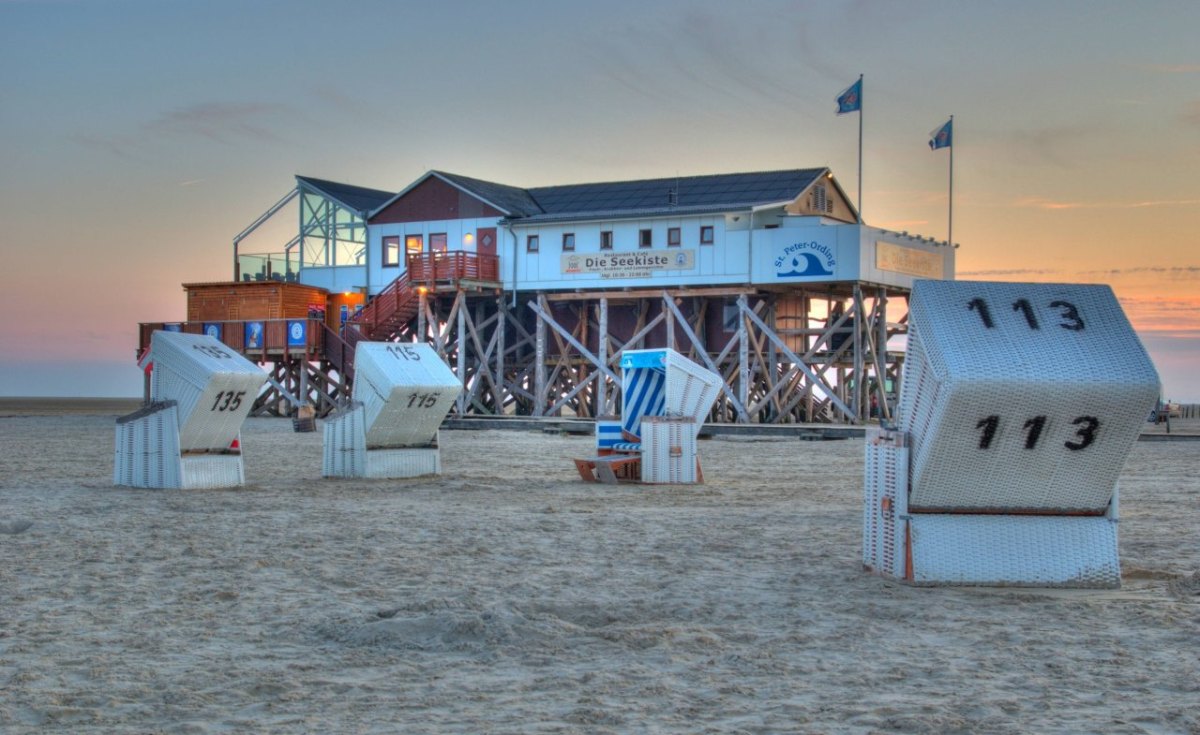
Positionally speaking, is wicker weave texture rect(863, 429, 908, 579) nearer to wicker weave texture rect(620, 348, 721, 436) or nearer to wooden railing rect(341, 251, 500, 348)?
wicker weave texture rect(620, 348, 721, 436)

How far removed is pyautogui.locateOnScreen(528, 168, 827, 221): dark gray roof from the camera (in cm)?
4346

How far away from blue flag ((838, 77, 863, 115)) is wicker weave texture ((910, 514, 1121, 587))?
1335 inches

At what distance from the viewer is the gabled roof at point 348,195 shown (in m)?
51.5

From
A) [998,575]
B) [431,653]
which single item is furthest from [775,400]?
[431,653]

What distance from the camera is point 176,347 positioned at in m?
17.9

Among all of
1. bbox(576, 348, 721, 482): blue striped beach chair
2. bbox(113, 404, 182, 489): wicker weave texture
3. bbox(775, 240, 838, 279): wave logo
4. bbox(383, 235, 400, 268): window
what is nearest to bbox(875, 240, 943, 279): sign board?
bbox(775, 240, 838, 279): wave logo

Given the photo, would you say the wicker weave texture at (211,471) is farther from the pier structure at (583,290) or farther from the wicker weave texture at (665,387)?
the pier structure at (583,290)

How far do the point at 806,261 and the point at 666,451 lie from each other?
2186 cm

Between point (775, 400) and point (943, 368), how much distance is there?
35.3m

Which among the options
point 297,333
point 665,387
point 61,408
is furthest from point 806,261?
point 61,408

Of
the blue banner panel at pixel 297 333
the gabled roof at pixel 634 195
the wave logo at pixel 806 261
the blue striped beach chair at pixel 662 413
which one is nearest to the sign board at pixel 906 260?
the wave logo at pixel 806 261

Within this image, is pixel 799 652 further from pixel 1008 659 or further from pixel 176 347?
pixel 176 347

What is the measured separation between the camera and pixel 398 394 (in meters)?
20.2

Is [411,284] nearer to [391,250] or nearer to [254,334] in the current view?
[391,250]
